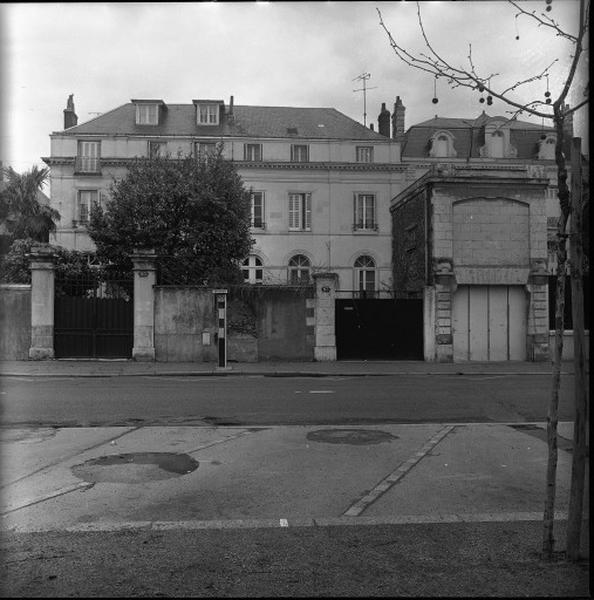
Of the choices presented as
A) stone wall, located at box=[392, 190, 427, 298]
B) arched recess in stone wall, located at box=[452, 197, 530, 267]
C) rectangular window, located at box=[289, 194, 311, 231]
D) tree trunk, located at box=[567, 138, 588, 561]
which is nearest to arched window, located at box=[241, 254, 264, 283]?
rectangular window, located at box=[289, 194, 311, 231]

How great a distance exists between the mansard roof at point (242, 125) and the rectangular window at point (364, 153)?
566mm

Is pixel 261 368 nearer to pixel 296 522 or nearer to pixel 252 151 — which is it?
pixel 296 522

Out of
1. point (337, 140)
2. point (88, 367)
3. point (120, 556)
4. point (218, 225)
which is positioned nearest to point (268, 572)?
point (120, 556)

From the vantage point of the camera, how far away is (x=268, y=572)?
383cm

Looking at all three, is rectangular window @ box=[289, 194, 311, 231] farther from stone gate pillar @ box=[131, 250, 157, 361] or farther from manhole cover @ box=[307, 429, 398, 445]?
manhole cover @ box=[307, 429, 398, 445]

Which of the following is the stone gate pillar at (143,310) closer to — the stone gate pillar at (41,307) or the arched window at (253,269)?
the stone gate pillar at (41,307)

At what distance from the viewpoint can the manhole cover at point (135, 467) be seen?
6051 mm

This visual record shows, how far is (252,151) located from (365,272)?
10280mm

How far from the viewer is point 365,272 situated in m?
38.6

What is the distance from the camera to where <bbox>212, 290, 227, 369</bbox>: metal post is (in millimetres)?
18172

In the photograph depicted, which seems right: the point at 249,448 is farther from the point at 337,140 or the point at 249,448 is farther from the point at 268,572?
the point at 337,140

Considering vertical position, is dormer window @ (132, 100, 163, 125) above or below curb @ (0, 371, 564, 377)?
above

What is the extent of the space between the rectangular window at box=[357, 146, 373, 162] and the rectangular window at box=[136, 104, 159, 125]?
41.5 ft

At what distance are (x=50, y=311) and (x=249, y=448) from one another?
1417 cm
